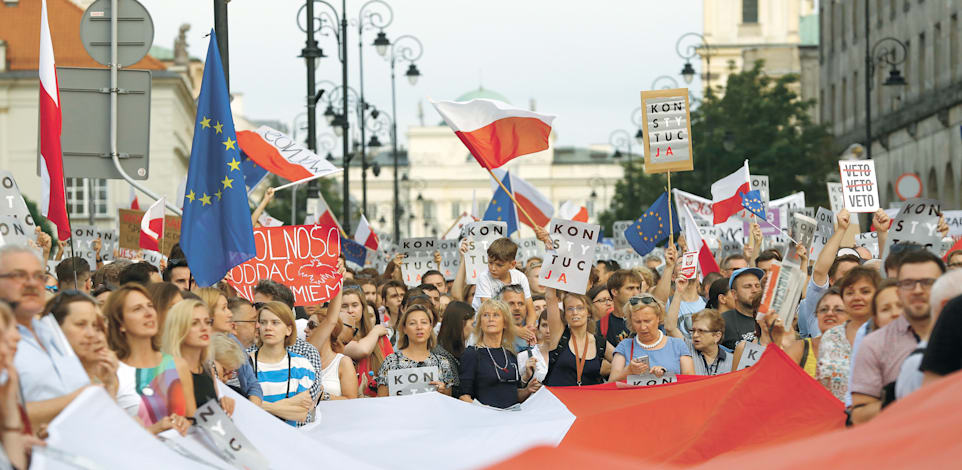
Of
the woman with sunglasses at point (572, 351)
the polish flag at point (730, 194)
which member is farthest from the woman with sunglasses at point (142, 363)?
the polish flag at point (730, 194)

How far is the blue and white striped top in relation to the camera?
896 cm

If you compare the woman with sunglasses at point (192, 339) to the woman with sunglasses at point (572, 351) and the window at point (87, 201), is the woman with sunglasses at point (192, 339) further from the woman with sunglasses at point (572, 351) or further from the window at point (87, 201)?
the window at point (87, 201)

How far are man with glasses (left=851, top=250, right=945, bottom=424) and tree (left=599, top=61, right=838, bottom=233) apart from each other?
41017 millimetres

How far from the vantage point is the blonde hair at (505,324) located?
10.4 meters

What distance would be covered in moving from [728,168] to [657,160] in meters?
35.4

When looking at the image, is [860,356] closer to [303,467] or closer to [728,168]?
[303,467]

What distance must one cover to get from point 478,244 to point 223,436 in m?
8.42

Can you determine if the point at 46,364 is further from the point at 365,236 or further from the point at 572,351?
the point at 365,236

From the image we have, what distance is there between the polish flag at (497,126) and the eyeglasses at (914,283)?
7.95 metres

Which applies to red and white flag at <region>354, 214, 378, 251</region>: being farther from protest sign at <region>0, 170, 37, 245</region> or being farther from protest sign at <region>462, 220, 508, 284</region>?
protest sign at <region>0, 170, 37, 245</region>

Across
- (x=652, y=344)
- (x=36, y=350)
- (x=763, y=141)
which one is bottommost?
(x=652, y=344)

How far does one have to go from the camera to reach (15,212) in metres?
11.0

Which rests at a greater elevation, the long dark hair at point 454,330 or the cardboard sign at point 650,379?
the long dark hair at point 454,330

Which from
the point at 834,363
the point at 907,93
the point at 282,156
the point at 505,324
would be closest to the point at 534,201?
the point at 282,156
